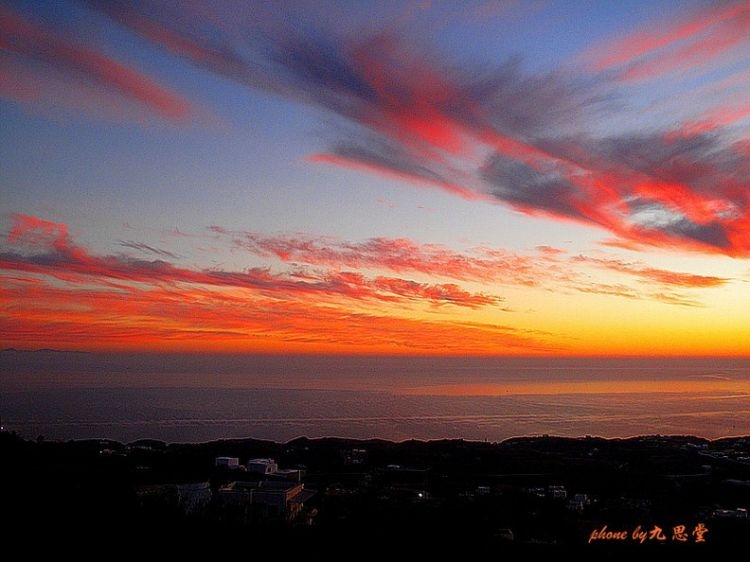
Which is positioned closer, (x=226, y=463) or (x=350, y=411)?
(x=226, y=463)

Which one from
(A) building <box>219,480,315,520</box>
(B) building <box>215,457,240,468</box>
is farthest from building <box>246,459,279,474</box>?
(A) building <box>219,480,315,520</box>

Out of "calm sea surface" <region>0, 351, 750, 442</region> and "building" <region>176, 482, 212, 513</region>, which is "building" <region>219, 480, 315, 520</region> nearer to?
"building" <region>176, 482, 212, 513</region>

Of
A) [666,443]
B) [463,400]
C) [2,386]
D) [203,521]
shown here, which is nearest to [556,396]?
[463,400]

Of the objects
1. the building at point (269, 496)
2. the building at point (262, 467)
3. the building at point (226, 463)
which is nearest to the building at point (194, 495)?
the building at point (269, 496)

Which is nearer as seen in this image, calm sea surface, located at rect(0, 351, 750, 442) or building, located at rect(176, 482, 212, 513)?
building, located at rect(176, 482, 212, 513)

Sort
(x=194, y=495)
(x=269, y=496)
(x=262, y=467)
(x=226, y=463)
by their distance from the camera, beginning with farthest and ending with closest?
(x=226, y=463)
(x=262, y=467)
(x=269, y=496)
(x=194, y=495)

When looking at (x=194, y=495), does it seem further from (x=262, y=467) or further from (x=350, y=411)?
(x=350, y=411)

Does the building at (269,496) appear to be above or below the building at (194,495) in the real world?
below

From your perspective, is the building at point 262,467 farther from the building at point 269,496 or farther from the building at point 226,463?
the building at point 269,496

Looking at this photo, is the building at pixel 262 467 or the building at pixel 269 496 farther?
the building at pixel 262 467

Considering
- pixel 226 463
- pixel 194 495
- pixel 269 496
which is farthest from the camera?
pixel 226 463

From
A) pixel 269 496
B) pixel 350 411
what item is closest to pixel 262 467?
pixel 269 496

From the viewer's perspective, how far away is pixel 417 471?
17.9 metres

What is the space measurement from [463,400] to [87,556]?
157ft
